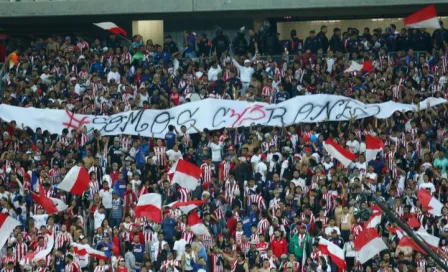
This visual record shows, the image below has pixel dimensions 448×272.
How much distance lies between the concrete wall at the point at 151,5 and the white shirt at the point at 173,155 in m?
7.95

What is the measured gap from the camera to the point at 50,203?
3219 centimetres

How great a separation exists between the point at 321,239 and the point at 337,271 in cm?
72

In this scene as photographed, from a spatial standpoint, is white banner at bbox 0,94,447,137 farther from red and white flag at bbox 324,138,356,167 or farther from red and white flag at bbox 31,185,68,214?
red and white flag at bbox 31,185,68,214

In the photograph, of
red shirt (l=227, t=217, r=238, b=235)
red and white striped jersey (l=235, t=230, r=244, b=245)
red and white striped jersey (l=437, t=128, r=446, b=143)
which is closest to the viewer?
red and white striped jersey (l=235, t=230, r=244, b=245)

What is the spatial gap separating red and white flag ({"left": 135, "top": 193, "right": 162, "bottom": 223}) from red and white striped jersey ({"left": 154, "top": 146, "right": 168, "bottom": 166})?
2.79m

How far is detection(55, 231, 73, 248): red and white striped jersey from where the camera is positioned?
31.3 m

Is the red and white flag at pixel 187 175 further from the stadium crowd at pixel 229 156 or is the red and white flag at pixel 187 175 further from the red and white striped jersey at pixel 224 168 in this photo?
the red and white striped jersey at pixel 224 168

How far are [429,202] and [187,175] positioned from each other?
16.7 ft

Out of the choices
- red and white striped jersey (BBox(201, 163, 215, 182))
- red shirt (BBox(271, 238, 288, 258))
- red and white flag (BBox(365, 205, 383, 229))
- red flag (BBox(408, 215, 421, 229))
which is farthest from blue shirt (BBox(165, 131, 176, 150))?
red flag (BBox(408, 215, 421, 229))

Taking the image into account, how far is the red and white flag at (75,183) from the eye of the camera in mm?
32625

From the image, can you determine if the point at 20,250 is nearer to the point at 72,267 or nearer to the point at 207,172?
the point at 72,267

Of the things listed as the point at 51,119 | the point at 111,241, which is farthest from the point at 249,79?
the point at 111,241

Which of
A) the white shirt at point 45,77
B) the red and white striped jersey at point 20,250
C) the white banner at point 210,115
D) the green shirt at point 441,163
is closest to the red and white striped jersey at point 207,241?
the red and white striped jersey at point 20,250

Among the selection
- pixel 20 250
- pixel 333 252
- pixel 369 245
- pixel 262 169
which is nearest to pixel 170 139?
pixel 262 169
